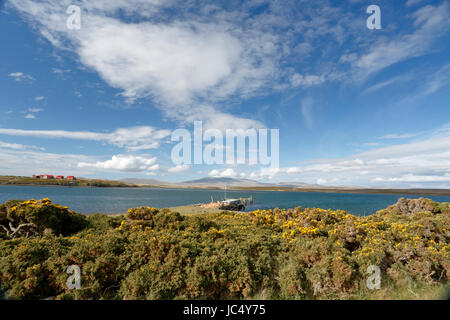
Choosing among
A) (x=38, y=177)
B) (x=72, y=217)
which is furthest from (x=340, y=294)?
(x=38, y=177)

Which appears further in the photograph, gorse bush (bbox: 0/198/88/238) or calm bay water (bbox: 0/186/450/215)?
calm bay water (bbox: 0/186/450/215)

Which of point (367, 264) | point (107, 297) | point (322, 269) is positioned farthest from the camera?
point (367, 264)

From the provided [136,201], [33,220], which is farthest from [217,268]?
[136,201]

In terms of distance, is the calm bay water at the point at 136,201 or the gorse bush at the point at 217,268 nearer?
the gorse bush at the point at 217,268

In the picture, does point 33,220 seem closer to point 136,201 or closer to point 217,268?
point 217,268

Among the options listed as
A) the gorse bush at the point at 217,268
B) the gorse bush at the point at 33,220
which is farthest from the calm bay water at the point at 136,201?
the gorse bush at the point at 217,268

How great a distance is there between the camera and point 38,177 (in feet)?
494

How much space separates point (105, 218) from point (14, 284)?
4.65m

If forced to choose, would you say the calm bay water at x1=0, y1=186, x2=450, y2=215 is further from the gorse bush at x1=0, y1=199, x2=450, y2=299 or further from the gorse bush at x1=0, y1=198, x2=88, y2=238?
the gorse bush at x1=0, y1=199, x2=450, y2=299

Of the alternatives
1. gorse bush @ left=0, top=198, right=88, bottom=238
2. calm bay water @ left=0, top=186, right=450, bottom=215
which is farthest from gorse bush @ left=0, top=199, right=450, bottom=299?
calm bay water @ left=0, top=186, right=450, bottom=215

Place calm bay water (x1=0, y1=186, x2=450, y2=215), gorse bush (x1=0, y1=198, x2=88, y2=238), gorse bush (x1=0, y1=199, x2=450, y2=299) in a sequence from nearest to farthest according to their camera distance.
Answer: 1. gorse bush (x1=0, y1=199, x2=450, y2=299)
2. gorse bush (x1=0, y1=198, x2=88, y2=238)
3. calm bay water (x1=0, y1=186, x2=450, y2=215)

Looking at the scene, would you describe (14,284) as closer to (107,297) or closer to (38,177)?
(107,297)

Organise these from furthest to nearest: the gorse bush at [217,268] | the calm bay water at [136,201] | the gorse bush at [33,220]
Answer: the calm bay water at [136,201] < the gorse bush at [33,220] < the gorse bush at [217,268]

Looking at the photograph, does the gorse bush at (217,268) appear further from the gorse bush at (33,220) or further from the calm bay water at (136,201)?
the calm bay water at (136,201)
